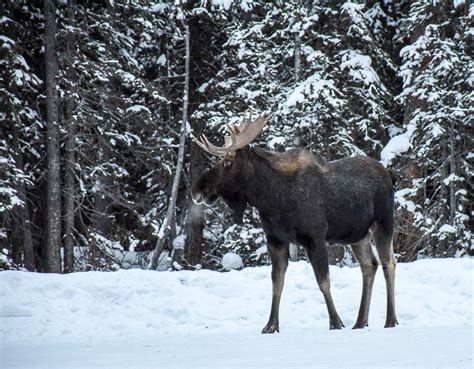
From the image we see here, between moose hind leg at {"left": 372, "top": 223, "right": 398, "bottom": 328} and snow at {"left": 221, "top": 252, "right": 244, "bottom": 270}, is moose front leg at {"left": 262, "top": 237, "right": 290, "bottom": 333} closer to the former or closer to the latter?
moose hind leg at {"left": 372, "top": 223, "right": 398, "bottom": 328}

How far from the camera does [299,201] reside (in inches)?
366

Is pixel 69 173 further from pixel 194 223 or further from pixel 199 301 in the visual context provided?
pixel 199 301

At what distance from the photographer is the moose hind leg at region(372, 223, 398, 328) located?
9898 mm

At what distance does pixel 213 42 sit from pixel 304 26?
12.5 feet

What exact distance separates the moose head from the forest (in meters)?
9.40

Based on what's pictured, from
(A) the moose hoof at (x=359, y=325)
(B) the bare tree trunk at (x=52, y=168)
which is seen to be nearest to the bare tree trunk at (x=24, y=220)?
(B) the bare tree trunk at (x=52, y=168)

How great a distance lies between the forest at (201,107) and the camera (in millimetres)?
19641

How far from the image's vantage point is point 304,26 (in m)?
20.6

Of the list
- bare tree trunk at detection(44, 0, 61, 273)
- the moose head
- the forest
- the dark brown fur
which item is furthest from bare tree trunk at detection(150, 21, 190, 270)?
the moose head

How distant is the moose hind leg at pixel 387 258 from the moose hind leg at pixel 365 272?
13 cm

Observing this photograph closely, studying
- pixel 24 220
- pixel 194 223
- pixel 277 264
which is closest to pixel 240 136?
pixel 277 264

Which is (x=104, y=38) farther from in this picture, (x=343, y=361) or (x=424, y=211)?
(x=343, y=361)

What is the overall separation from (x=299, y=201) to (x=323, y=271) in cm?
87

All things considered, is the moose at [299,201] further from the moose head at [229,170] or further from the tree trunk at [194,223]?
the tree trunk at [194,223]
